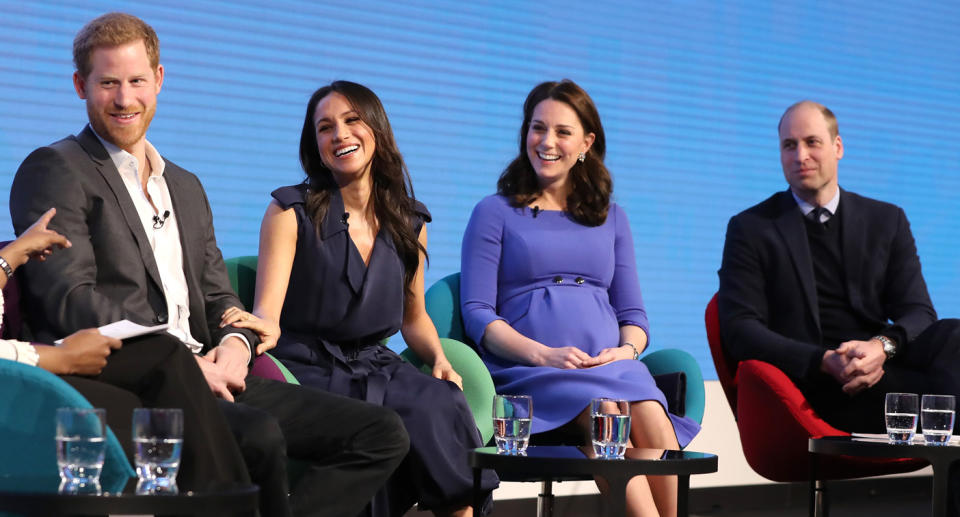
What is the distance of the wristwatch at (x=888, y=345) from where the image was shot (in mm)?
3789

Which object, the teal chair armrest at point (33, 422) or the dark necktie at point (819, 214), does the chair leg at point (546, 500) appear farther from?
the teal chair armrest at point (33, 422)

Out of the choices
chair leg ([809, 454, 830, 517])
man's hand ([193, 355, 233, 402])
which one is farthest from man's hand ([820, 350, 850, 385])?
man's hand ([193, 355, 233, 402])

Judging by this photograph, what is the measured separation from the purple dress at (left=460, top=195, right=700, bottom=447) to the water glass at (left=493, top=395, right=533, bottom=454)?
2.56 feet

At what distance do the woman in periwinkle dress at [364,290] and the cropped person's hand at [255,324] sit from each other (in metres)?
0.12

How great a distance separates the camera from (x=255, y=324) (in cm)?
286

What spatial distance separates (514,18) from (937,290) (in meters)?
2.85

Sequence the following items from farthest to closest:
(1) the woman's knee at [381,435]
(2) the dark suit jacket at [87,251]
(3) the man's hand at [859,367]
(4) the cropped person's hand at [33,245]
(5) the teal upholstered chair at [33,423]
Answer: (3) the man's hand at [859,367] < (1) the woman's knee at [381,435] < (2) the dark suit jacket at [87,251] < (4) the cropped person's hand at [33,245] < (5) the teal upholstered chair at [33,423]

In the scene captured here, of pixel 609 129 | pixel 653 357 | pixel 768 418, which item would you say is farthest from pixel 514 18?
pixel 768 418

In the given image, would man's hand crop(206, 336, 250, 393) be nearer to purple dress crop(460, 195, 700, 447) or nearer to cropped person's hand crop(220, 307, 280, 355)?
cropped person's hand crop(220, 307, 280, 355)

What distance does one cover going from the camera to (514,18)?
15.3 ft

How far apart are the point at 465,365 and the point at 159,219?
3.33 feet

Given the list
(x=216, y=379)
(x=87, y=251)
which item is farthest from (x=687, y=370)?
(x=87, y=251)

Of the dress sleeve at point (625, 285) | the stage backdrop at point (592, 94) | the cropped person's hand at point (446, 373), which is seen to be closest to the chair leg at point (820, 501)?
the dress sleeve at point (625, 285)

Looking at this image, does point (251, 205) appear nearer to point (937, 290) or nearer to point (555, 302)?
point (555, 302)
